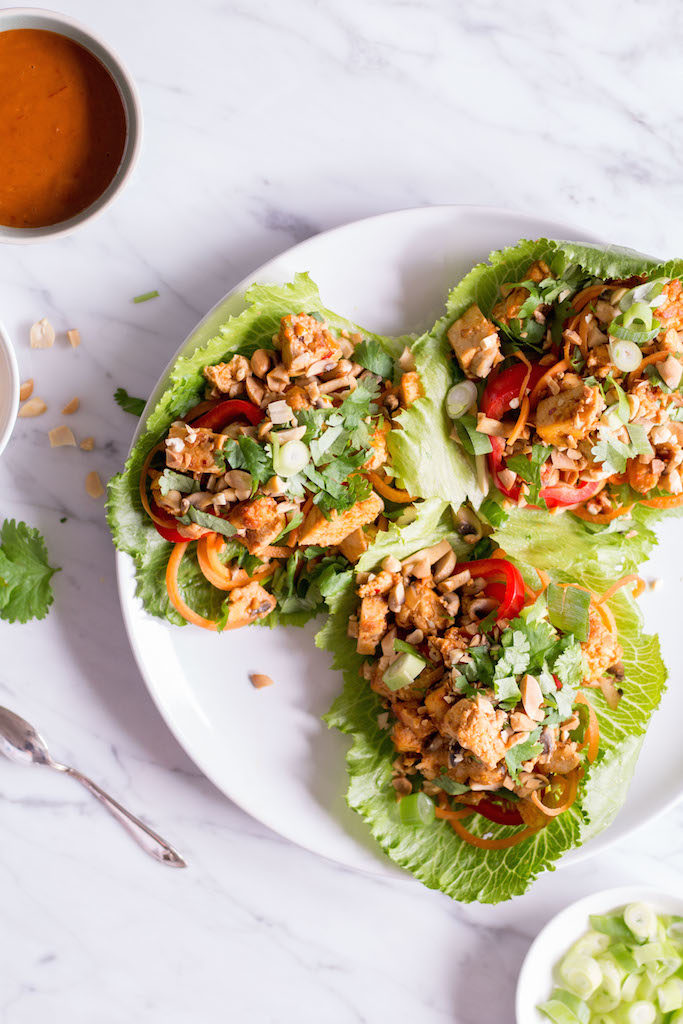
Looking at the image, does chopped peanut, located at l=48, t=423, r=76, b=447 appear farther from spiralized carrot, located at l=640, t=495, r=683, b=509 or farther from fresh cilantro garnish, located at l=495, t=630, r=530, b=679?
spiralized carrot, located at l=640, t=495, r=683, b=509

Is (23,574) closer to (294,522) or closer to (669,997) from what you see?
(294,522)

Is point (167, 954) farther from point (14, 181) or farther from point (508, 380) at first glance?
point (14, 181)

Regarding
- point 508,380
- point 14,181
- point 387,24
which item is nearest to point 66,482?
point 14,181

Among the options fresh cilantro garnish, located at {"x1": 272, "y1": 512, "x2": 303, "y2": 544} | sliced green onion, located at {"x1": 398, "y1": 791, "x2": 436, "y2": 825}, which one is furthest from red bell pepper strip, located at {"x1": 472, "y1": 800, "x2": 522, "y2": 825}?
fresh cilantro garnish, located at {"x1": 272, "y1": 512, "x2": 303, "y2": 544}

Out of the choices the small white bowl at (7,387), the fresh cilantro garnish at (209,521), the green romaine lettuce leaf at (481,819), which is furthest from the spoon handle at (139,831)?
the small white bowl at (7,387)

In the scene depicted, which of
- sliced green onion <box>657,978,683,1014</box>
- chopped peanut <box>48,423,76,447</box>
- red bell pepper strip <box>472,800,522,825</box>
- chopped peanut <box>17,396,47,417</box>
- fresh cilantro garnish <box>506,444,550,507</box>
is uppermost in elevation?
fresh cilantro garnish <box>506,444,550,507</box>

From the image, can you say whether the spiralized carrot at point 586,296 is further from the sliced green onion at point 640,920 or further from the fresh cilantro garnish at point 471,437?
the sliced green onion at point 640,920
